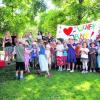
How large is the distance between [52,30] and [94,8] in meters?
5.91

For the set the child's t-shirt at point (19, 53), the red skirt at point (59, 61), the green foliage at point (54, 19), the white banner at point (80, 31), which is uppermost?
the green foliage at point (54, 19)

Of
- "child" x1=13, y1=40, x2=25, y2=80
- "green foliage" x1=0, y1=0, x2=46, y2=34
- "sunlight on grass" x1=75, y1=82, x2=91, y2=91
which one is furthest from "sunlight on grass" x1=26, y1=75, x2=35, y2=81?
"green foliage" x1=0, y1=0, x2=46, y2=34

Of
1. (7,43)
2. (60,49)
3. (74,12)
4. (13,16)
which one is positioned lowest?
(60,49)

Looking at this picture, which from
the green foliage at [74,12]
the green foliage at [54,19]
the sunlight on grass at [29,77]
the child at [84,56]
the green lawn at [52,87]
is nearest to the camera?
the green lawn at [52,87]

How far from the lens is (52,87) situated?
1316 cm

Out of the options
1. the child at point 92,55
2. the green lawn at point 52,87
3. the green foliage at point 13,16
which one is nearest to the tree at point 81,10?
the green foliage at point 13,16

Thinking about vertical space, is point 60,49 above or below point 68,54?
above

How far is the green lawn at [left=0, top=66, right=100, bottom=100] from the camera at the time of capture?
1173 centimetres

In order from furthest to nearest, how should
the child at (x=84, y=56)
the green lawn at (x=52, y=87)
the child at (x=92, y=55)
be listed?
1. the child at (x=92, y=55)
2. the child at (x=84, y=56)
3. the green lawn at (x=52, y=87)

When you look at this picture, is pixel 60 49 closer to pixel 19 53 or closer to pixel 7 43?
pixel 7 43

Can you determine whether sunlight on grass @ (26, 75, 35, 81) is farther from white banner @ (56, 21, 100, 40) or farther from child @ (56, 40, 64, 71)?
white banner @ (56, 21, 100, 40)

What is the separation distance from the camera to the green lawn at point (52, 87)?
11.7 metres

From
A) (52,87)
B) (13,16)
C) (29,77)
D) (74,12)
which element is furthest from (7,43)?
(13,16)

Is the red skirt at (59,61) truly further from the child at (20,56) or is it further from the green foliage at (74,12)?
the green foliage at (74,12)
